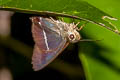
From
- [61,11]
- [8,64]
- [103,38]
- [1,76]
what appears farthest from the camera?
[8,64]

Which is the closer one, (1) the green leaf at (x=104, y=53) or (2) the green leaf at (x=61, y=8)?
(2) the green leaf at (x=61, y=8)

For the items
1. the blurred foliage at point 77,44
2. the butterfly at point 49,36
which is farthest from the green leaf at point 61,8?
the butterfly at point 49,36

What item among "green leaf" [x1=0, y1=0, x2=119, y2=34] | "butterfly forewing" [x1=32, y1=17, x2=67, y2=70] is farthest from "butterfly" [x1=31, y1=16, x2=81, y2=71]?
"green leaf" [x1=0, y1=0, x2=119, y2=34]

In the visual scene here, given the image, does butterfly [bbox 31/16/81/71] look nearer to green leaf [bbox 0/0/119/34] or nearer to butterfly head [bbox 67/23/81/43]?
butterfly head [bbox 67/23/81/43]

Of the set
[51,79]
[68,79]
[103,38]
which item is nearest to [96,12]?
[103,38]

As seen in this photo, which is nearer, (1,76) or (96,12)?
(96,12)

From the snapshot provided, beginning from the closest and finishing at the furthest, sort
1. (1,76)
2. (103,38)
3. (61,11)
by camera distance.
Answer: (61,11)
(103,38)
(1,76)

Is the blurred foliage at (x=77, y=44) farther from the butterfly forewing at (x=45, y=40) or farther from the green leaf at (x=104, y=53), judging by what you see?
the butterfly forewing at (x=45, y=40)

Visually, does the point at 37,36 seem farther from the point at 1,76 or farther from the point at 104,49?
the point at 1,76
